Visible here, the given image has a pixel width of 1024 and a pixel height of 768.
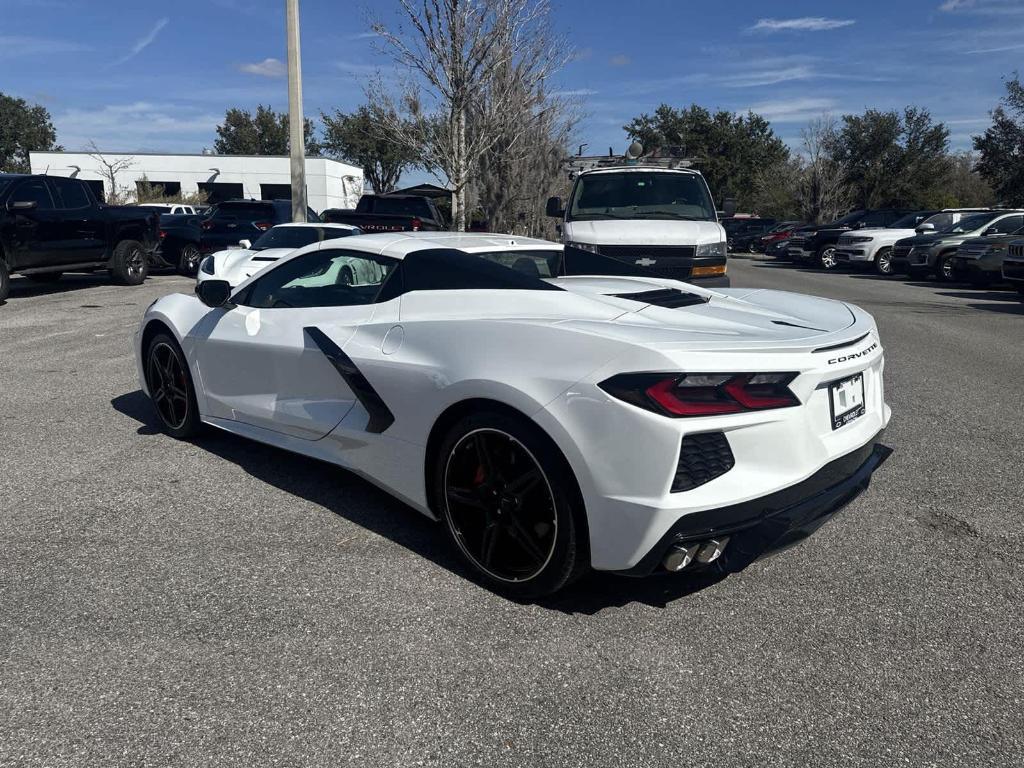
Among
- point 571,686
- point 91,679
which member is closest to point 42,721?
point 91,679

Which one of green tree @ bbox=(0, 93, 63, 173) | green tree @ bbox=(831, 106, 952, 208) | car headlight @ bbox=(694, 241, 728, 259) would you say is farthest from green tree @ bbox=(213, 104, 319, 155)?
car headlight @ bbox=(694, 241, 728, 259)

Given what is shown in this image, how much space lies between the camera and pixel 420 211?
17.5 meters

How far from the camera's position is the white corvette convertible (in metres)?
2.74

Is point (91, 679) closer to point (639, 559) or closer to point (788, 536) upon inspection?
point (639, 559)

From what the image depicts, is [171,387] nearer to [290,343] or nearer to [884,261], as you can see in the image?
[290,343]

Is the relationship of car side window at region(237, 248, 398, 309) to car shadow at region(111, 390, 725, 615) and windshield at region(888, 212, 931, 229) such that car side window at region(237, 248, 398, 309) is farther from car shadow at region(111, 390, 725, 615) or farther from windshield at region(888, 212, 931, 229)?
windshield at region(888, 212, 931, 229)

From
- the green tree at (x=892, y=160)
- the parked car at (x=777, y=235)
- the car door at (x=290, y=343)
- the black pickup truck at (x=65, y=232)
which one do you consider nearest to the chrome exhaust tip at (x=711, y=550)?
the car door at (x=290, y=343)

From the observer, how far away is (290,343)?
13.7ft

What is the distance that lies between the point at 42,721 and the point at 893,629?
109 inches

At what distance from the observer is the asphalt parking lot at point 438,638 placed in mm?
2402

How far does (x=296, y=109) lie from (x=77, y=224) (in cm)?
592

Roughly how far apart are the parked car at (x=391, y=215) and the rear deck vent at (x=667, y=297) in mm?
11480

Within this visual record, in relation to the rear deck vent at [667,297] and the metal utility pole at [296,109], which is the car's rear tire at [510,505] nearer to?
the rear deck vent at [667,297]

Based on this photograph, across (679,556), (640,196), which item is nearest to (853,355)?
(679,556)
